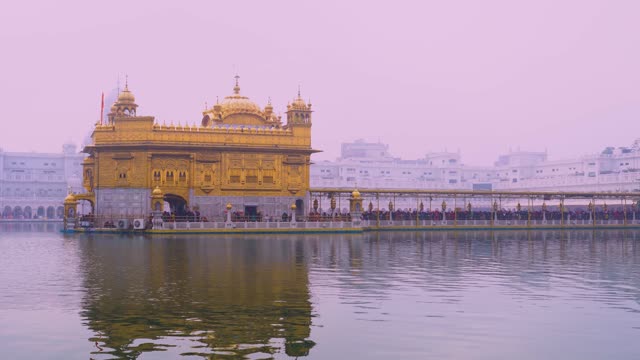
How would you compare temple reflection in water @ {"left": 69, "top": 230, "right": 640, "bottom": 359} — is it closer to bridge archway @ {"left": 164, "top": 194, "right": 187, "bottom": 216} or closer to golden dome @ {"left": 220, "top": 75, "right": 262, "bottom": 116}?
bridge archway @ {"left": 164, "top": 194, "right": 187, "bottom": 216}

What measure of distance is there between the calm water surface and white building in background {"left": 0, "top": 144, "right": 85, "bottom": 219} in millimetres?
131112

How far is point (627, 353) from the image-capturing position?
13.8 metres

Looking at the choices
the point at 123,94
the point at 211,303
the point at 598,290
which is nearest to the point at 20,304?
the point at 211,303

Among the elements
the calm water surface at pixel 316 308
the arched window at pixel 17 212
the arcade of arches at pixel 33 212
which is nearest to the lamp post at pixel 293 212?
the calm water surface at pixel 316 308

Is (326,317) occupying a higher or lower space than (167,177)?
lower

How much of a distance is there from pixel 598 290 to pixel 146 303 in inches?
500

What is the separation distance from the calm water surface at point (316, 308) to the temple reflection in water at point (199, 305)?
0.04 meters

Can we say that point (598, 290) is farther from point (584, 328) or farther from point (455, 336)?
point (455, 336)

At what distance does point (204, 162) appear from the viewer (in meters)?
67.9

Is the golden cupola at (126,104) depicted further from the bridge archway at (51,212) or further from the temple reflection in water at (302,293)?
the bridge archway at (51,212)

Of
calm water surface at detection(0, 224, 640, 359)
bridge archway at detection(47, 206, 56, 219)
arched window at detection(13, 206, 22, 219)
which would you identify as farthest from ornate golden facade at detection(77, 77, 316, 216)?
bridge archway at detection(47, 206, 56, 219)

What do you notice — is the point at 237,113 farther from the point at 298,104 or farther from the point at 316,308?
the point at 316,308

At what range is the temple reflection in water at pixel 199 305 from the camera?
1441cm

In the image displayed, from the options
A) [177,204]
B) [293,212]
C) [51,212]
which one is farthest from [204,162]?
[51,212]
